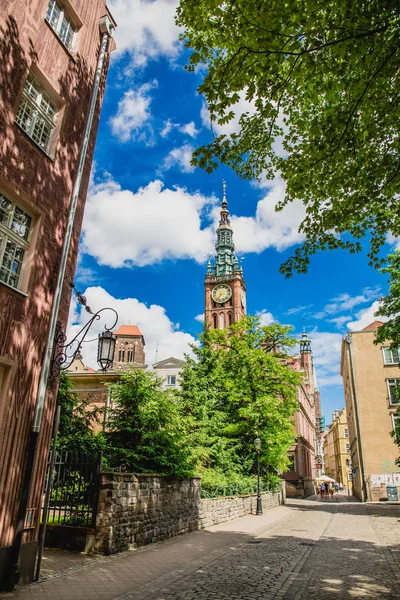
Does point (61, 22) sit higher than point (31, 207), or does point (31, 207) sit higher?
point (61, 22)

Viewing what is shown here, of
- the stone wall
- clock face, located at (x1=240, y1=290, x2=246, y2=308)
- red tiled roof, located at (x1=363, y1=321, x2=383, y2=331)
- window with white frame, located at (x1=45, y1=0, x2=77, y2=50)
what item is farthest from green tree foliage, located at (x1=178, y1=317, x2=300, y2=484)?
clock face, located at (x1=240, y1=290, x2=246, y2=308)

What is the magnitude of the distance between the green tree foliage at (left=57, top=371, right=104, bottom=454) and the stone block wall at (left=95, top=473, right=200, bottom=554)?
2.35 metres

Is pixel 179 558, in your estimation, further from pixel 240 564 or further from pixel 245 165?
pixel 245 165

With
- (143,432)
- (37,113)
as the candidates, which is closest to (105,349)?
(143,432)

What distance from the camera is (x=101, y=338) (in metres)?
9.38

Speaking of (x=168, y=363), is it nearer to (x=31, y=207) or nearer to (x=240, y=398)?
(x=240, y=398)

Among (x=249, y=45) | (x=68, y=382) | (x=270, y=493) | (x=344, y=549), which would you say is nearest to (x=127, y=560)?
(x=344, y=549)

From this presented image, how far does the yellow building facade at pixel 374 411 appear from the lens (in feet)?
106

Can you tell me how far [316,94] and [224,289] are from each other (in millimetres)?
73001

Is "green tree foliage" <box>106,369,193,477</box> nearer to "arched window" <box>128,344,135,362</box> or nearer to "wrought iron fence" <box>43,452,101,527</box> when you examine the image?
"wrought iron fence" <box>43,452,101,527</box>

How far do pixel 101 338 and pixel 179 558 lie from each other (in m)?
5.38

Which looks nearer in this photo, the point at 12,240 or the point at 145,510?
the point at 12,240

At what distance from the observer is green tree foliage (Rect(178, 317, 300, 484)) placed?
926 inches

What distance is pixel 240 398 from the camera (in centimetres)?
2712
